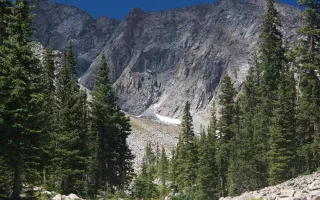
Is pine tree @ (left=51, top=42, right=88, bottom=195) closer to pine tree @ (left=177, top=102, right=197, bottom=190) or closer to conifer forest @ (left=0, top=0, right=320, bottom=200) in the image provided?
conifer forest @ (left=0, top=0, right=320, bottom=200)

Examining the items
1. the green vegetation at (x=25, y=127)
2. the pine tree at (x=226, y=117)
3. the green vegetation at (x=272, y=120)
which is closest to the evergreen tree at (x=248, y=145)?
the green vegetation at (x=272, y=120)

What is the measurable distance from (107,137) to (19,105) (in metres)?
21.7

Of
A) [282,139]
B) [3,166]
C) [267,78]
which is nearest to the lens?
[3,166]

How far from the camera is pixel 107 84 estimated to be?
4212 cm

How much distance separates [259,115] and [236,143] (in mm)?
7535

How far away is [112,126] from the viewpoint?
40.0 meters

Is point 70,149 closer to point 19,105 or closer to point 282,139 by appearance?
point 19,105

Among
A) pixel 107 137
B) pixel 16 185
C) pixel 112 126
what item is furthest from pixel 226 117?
pixel 16 185

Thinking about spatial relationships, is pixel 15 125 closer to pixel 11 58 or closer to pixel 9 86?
pixel 9 86

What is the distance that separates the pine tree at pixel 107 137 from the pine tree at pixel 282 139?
1642 cm

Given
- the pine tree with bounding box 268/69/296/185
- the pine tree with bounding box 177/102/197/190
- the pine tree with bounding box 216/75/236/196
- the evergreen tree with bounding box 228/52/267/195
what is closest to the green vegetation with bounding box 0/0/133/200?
the pine tree with bounding box 268/69/296/185

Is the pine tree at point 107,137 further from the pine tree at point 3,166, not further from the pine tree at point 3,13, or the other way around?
the pine tree at point 3,13

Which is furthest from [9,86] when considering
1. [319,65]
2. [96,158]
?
[319,65]

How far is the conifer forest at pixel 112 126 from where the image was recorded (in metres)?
18.8
